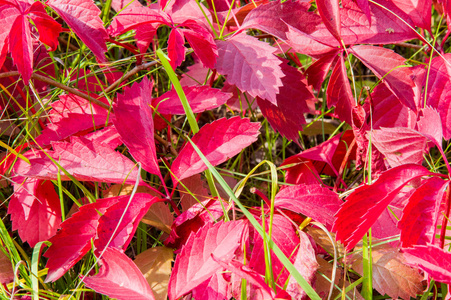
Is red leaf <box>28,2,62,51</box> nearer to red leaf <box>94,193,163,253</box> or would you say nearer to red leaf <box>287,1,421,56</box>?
red leaf <box>94,193,163,253</box>

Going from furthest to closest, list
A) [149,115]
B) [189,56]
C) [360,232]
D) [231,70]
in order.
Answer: [189,56], [231,70], [149,115], [360,232]

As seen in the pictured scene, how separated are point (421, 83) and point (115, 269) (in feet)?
2.95

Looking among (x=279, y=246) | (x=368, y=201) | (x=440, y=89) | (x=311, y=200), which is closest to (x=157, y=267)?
(x=279, y=246)

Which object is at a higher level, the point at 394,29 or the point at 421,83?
the point at 394,29

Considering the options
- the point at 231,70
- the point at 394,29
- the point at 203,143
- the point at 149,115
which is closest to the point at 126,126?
the point at 149,115

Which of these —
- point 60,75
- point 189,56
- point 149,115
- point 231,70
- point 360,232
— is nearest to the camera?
point 360,232

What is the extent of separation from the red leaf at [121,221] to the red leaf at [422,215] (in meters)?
0.55

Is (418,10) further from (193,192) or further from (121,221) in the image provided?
(121,221)

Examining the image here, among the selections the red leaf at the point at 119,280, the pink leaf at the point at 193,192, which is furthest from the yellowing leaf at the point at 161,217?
the red leaf at the point at 119,280

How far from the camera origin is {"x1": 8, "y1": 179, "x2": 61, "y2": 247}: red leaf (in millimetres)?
986

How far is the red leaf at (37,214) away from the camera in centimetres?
99

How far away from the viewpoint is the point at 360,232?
0.80m

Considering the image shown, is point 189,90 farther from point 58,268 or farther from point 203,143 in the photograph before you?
point 58,268

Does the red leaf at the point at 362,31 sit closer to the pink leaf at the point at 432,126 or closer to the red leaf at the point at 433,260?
the pink leaf at the point at 432,126
